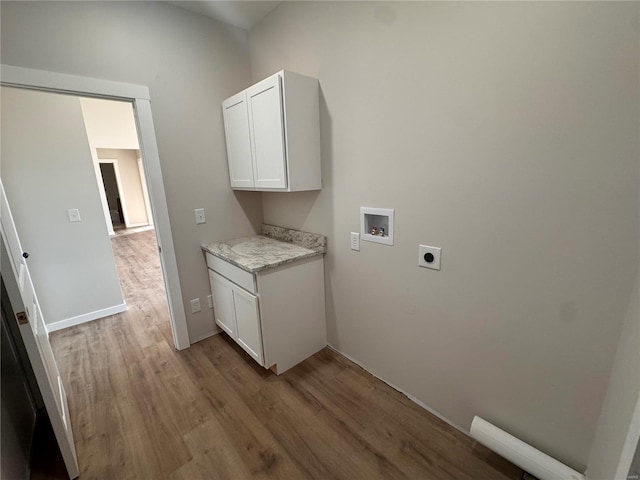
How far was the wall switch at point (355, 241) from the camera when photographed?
6.11ft

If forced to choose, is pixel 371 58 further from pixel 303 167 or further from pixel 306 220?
pixel 306 220

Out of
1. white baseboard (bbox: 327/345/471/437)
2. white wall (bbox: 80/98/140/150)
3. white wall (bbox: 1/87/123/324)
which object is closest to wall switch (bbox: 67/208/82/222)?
white wall (bbox: 1/87/123/324)

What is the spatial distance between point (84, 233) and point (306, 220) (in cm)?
248

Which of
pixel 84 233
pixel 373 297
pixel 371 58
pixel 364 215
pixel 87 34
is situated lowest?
pixel 373 297

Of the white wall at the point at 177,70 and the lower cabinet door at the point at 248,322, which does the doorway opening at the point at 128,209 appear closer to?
the white wall at the point at 177,70

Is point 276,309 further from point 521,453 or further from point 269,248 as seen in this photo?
point 521,453

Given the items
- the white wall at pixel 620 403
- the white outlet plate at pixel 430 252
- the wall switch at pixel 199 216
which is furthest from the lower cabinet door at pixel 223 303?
the white wall at pixel 620 403

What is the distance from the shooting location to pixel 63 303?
9.25ft

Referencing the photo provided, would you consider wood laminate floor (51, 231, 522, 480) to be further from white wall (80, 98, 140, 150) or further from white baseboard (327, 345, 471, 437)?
white wall (80, 98, 140, 150)

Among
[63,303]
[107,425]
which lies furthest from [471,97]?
[63,303]

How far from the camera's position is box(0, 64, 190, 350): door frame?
5.22 ft

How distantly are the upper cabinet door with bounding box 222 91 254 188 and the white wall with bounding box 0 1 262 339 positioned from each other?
0.36ft

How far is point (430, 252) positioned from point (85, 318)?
3585 mm

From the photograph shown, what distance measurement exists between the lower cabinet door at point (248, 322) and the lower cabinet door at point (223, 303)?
89mm
